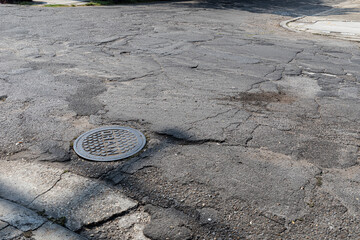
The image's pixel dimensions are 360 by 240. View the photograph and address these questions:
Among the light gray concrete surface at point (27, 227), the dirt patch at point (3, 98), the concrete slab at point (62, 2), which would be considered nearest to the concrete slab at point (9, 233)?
the light gray concrete surface at point (27, 227)

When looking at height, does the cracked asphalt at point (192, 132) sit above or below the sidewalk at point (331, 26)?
below

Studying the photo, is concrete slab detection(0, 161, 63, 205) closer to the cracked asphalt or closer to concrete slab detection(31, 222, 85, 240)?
the cracked asphalt

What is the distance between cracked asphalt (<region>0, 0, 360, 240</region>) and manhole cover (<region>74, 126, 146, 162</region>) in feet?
0.35

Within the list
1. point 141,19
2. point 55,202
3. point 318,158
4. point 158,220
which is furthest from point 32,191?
point 141,19

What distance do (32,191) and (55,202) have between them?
0.28 m

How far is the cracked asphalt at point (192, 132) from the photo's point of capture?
106 inches

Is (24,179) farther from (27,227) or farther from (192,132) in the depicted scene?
(192,132)

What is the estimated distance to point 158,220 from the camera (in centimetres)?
263

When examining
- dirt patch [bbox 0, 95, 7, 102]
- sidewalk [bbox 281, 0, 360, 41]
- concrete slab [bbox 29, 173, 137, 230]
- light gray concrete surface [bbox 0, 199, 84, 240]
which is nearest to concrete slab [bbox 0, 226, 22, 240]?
light gray concrete surface [bbox 0, 199, 84, 240]

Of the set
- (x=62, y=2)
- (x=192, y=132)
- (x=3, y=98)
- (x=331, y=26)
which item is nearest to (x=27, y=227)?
(x=192, y=132)

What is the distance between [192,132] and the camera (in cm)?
397

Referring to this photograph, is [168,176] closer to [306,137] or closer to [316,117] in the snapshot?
[306,137]

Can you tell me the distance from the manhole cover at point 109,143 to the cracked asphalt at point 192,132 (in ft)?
0.35

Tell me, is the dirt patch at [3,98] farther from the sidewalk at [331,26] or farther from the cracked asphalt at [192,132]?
the sidewalk at [331,26]
